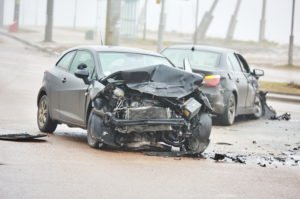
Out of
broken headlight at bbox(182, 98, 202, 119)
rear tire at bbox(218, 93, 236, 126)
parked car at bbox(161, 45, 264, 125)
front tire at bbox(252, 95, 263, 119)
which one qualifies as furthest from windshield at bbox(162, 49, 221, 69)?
broken headlight at bbox(182, 98, 202, 119)

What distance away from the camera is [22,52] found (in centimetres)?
4159

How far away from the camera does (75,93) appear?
13352 mm

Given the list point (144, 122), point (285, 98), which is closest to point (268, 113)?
point (285, 98)

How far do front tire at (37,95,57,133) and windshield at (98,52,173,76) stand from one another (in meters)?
1.53

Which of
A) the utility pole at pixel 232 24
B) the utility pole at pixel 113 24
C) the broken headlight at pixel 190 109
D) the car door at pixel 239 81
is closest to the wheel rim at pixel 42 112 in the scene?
the broken headlight at pixel 190 109

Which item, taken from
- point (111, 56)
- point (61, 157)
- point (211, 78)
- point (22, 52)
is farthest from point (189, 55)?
point (22, 52)

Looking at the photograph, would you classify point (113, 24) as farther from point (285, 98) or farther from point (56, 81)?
point (56, 81)

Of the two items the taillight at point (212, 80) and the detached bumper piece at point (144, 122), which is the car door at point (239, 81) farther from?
the detached bumper piece at point (144, 122)

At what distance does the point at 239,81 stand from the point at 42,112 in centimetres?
530

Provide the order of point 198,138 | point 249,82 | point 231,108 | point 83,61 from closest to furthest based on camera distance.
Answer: point 198,138 < point 83,61 < point 231,108 < point 249,82

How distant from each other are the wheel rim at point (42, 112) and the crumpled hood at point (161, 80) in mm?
2524

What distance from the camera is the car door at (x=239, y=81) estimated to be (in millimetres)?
18278

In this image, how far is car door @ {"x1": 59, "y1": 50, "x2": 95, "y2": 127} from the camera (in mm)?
13078

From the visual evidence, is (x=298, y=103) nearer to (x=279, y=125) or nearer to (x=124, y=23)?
(x=279, y=125)
